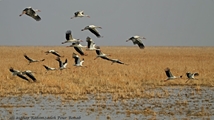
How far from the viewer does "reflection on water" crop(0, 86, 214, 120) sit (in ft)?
37.3

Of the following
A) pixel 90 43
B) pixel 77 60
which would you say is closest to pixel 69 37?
pixel 90 43

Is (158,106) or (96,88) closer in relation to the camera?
(158,106)

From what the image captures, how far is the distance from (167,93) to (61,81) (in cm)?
494

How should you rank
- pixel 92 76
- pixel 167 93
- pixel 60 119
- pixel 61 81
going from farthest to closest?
pixel 92 76
pixel 61 81
pixel 167 93
pixel 60 119

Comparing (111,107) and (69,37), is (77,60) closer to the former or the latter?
(69,37)

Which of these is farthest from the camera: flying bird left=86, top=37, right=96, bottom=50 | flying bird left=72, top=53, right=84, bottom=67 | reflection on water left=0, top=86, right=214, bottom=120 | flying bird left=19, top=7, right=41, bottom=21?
flying bird left=72, top=53, right=84, bottom=67

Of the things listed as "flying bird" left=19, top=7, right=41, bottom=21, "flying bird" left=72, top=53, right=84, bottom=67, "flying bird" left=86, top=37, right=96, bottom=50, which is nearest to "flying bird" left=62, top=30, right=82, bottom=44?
"flying bird" left=86, top=37, right=96, bottom=50

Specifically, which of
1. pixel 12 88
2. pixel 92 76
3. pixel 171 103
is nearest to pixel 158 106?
pixel 171 103

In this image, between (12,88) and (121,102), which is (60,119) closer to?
(121,102)

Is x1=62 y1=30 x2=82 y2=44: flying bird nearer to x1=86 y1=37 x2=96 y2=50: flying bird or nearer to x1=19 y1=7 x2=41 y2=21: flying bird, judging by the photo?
x1=86 y1=37 x2=96 y2=50: flying bird

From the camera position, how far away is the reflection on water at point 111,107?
37.3 ft

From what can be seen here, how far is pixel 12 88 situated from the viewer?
1681cm

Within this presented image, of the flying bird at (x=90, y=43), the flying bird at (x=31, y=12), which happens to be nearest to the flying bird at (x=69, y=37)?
the flying bird at (x=90, y=43)

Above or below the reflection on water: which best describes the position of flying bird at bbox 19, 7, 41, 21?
above
